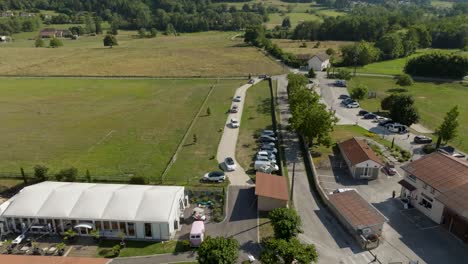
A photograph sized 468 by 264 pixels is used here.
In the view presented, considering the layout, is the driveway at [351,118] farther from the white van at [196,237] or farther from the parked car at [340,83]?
the white van at [196,237]

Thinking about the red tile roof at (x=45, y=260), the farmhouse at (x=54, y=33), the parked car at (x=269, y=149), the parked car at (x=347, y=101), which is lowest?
the red tile roof at (x=45, y=260)

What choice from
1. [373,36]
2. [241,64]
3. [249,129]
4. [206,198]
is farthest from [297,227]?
[373,36]

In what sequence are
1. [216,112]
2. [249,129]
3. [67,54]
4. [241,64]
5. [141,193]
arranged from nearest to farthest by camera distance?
1. [141,193]
2. [249,129]
3. [216,112]
4. [241,64]
5. [67,54]

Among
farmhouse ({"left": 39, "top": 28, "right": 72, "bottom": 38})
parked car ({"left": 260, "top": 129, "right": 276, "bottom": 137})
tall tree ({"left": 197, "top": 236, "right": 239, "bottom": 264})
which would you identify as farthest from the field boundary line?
farmhouse ({"left": 39, "top": 28, "right": 72, "bottom": 38})

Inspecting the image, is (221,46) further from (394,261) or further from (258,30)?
(394,261)

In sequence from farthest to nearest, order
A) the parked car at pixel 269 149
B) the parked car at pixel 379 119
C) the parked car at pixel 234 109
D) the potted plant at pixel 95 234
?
1. the parked car at pixel 234 109
2. the parked car at pixel 379 119
3. the parked car at pixel 269 149
4. the potted plant at pixel 95 234

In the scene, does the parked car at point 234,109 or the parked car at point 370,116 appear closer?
the parked car at point 370,116

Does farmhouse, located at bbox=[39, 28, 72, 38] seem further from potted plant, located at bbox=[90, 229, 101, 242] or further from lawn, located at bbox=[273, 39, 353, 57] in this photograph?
potted plant, located at bbox=[90, 229, 101, 242]

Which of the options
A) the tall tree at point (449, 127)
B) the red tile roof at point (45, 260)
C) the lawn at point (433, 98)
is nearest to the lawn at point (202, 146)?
the red tile roof at point (45, 260)
